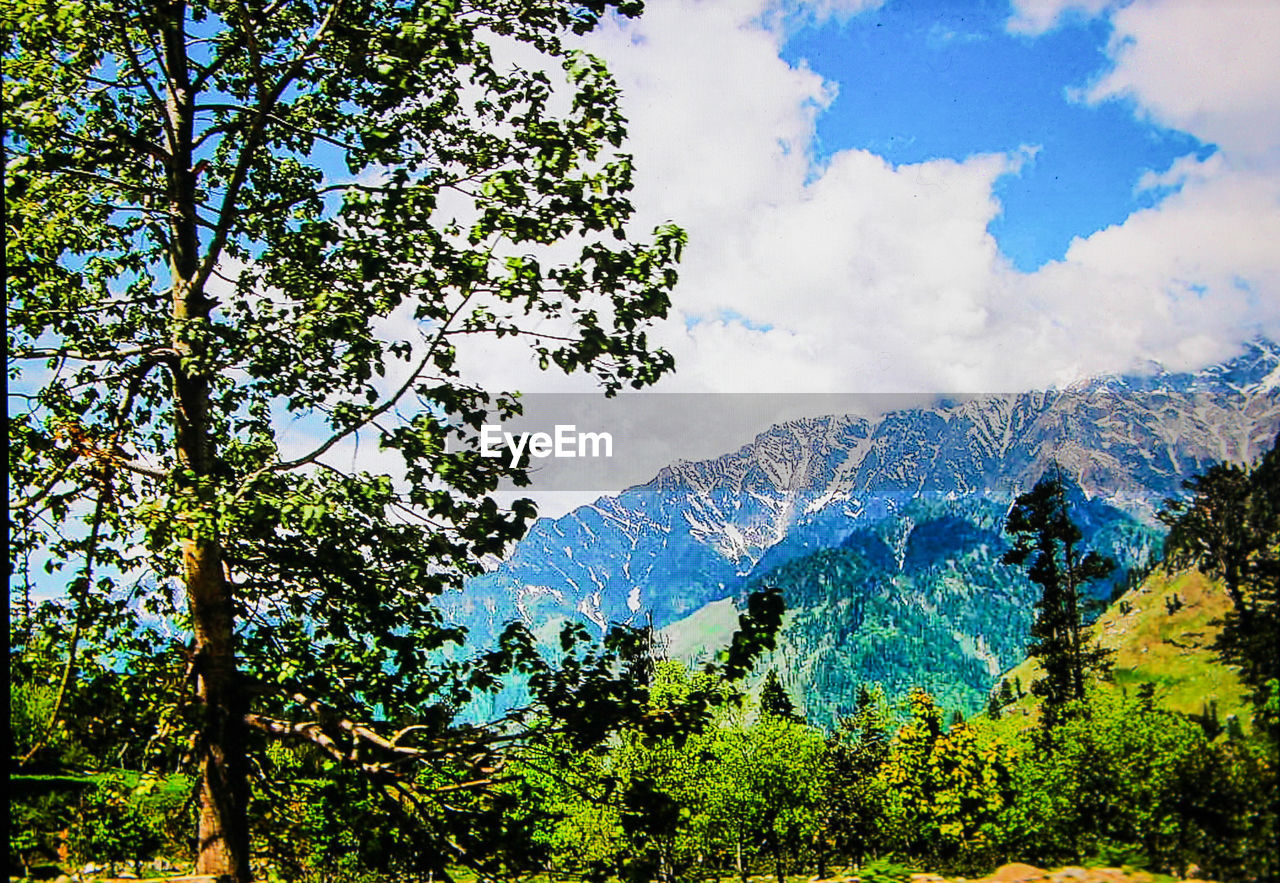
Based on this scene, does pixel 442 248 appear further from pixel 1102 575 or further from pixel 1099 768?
pixel 1102 575

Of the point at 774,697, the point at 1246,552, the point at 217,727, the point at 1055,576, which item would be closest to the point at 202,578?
the point at 217,727

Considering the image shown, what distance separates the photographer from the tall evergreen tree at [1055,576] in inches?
1457

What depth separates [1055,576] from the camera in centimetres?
4197

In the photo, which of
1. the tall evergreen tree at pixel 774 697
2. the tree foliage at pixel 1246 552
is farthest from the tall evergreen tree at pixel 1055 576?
the tall evergreen tree at pixel 774 697

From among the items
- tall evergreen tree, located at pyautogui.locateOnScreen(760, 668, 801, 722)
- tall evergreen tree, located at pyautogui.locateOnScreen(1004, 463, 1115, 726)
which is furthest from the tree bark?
tall evergreen tree, located at pyautogui.locateOnScreen(760, 668, 801, 722)

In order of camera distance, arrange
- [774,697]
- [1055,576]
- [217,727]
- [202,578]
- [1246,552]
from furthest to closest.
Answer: [774,697]
[1055,576]
[202,578]
[217,727]
[1246,552]

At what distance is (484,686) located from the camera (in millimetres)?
8125

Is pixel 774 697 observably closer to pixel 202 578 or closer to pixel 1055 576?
pixel 1055 576

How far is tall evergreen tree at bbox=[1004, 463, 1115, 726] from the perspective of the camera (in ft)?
121

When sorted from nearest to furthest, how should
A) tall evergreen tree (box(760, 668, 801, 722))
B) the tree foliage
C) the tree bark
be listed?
the tree foliage → the tree bark → tall evergreen tree (box(760, 668, 801, 722))

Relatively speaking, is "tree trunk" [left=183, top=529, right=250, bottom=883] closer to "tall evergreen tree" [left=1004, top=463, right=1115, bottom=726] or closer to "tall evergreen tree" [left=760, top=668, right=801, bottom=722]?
"tall evergreen tree" [left=1004, top=463, right=1115, bottom=726]

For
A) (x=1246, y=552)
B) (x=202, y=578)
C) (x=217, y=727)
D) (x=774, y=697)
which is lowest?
(x=774, y=697)

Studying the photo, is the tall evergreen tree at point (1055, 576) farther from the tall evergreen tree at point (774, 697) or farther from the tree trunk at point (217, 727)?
the tall evergreen tree at point (774, 697)

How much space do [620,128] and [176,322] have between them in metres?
3.95
